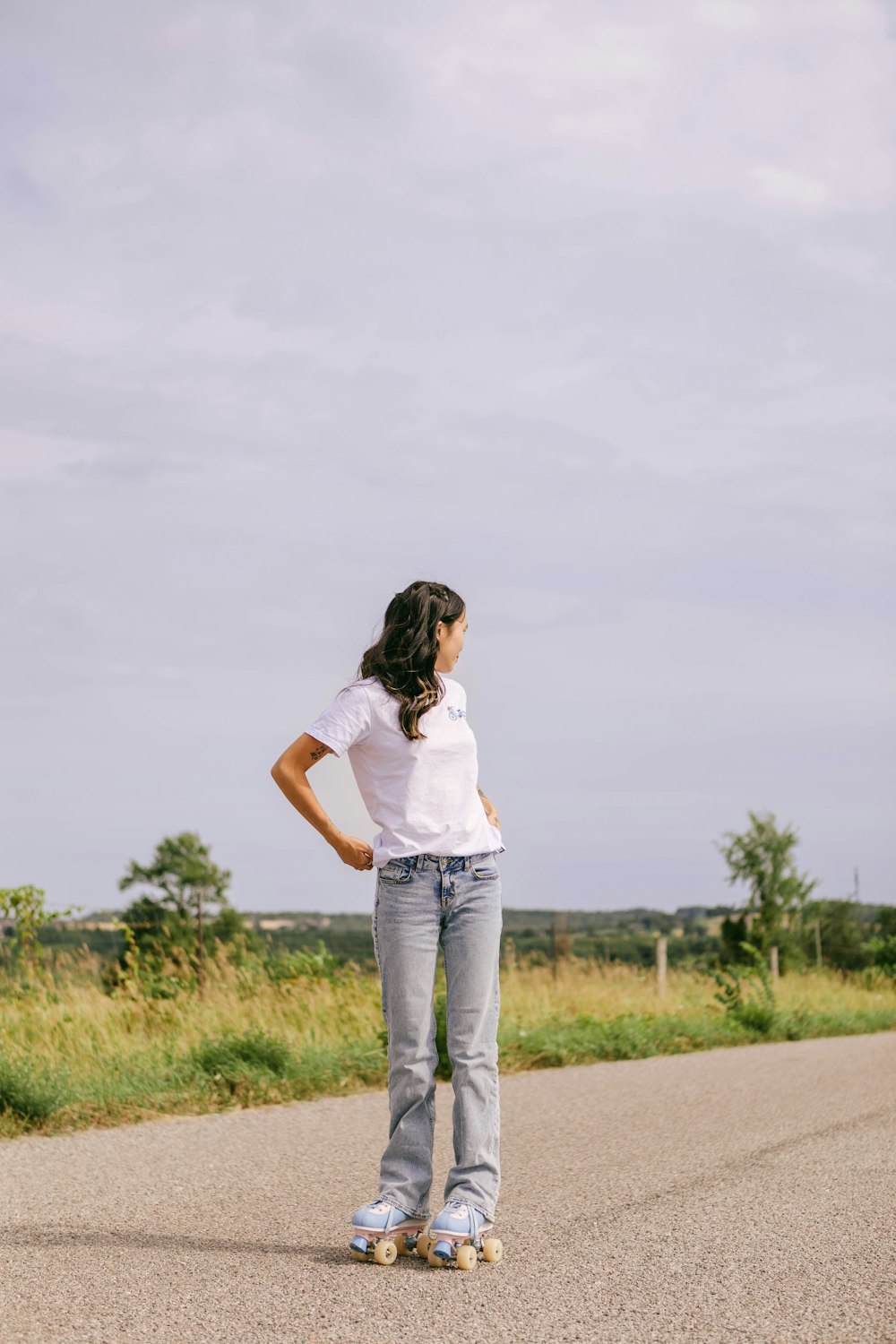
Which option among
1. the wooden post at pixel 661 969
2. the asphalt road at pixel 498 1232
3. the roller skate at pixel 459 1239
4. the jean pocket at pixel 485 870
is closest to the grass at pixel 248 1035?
the asphalt road at pixel 498 1232

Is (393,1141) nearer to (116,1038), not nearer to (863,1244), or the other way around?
(863,1244)

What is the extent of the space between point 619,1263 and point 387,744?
68.7 inches

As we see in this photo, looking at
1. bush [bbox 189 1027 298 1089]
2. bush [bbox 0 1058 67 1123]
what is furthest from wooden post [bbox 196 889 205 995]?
bush [bbox 0 1058 67 1123]

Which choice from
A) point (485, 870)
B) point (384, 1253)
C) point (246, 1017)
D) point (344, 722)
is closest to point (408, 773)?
point (344, 722)

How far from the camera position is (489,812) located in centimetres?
441

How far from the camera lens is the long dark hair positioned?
4.25 meters

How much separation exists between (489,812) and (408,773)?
35 centimetres

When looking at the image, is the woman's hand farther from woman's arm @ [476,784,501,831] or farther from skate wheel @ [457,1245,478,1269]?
skate wheel @ [457,1245,478,1269]

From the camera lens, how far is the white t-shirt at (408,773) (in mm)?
4188

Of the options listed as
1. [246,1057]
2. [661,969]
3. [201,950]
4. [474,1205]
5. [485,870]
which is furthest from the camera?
[661,969]

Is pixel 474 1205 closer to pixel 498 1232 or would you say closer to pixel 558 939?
pixel 498 1232

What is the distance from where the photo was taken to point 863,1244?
4480 millimetres

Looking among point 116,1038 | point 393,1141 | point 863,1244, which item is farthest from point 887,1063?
point 393,1141

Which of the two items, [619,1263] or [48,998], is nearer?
[619,1263]
